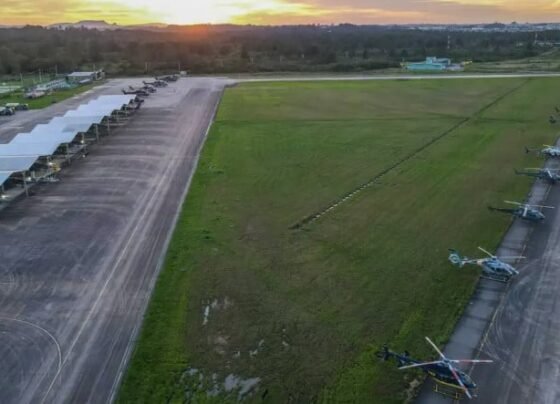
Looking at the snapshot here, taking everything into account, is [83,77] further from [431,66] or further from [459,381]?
[459,381]

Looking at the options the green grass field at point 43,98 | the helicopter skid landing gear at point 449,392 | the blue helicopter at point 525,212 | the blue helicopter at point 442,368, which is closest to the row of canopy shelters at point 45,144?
the green grass field at point 43,98

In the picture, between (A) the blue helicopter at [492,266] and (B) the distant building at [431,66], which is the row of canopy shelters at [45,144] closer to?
(A) the blue helicopter at [492,266]

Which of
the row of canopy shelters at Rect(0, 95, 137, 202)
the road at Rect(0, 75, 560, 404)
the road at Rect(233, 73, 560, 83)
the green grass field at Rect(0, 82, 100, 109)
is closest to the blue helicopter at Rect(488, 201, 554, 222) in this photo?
the road at Rect(0, 75, 560, 404)

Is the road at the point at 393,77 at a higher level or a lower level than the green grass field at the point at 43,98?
higher

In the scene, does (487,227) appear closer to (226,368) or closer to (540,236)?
(540,236)

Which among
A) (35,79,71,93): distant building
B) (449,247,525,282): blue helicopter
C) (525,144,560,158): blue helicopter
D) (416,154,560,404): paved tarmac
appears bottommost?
(416,154,560,404): paved tarmac

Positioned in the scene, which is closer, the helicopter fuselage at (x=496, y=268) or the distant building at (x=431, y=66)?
Answer: the helicopter fuselage at (x=496, y=268)

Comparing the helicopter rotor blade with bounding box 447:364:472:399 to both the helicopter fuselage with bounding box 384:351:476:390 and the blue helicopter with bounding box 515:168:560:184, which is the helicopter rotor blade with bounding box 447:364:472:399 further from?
the blue helicopter with bounding box 515:168:560:184
